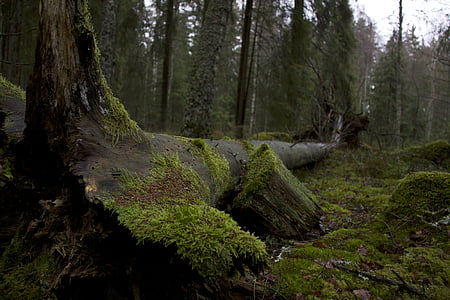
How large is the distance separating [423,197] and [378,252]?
1135 millimetres

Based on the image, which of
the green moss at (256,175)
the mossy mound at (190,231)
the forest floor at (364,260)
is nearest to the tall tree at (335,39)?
the forest floor at (364,260)

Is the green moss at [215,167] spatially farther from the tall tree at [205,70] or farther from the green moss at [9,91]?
the tall tree at [205,70]

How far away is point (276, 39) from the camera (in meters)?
13.2

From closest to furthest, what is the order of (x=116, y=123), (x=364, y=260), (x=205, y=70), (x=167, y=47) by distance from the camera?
1. (x=116, y=123)
2. (x=364, y=260)
3. (x=205, y=70)
4. (x=167, y=47)

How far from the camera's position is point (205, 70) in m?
7.34

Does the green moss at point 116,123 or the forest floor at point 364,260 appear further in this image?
the green moss at point 116,123

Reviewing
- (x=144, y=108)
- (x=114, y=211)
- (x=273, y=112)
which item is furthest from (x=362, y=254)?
(x=144, y=108)

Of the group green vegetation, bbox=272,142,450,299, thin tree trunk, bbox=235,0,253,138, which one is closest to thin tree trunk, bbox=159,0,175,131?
thin tree trunk, bbox=235,0,253,138

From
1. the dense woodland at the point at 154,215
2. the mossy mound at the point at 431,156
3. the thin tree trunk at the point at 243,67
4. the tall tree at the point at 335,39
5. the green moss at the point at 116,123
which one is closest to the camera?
the dense woodland at the point at 154,215

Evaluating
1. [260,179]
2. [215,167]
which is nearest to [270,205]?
[260,179]

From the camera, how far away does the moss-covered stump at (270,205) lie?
2.89 m

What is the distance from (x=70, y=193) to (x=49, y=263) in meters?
0.49

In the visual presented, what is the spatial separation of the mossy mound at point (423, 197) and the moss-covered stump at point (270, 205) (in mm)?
1089

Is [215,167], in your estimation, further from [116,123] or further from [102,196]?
[102,196]
